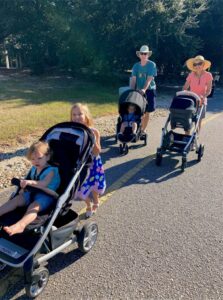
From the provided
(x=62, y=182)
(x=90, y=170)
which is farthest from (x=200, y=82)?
(x=62, y=182)

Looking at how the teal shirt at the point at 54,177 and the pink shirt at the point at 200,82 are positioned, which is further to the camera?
the pink shirt at the point at 200,82

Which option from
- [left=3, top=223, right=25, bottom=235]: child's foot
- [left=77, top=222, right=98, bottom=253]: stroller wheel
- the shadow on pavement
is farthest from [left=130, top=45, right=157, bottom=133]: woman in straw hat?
[left=3, top=223, right=25, bottom=235]: child's foot

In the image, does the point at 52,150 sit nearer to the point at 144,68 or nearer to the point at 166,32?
the point at 144,68

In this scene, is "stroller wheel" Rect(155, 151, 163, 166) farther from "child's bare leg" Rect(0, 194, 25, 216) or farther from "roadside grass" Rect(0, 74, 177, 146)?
"child's bare leg" Rect(0, 194, 25, 216)

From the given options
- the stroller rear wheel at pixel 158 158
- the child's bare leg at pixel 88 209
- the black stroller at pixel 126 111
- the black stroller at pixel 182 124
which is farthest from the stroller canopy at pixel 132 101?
the child's bare leg at pixel 88 209

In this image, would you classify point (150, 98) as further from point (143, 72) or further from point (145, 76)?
point (143, 72)

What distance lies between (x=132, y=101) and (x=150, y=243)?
12.1 ft

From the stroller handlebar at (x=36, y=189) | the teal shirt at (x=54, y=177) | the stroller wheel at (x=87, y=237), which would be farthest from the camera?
the stroller wheel at (x=87, y=237)

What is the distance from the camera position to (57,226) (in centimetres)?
374

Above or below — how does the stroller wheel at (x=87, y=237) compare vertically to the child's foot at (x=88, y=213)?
above

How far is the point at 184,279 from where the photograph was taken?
11.9 ft

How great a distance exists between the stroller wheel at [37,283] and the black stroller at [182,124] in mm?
3917

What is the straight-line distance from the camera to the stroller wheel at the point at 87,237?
12.6 ft

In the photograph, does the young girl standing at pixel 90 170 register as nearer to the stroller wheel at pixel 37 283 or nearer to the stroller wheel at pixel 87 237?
the stroller wheel at pixel 87 237
